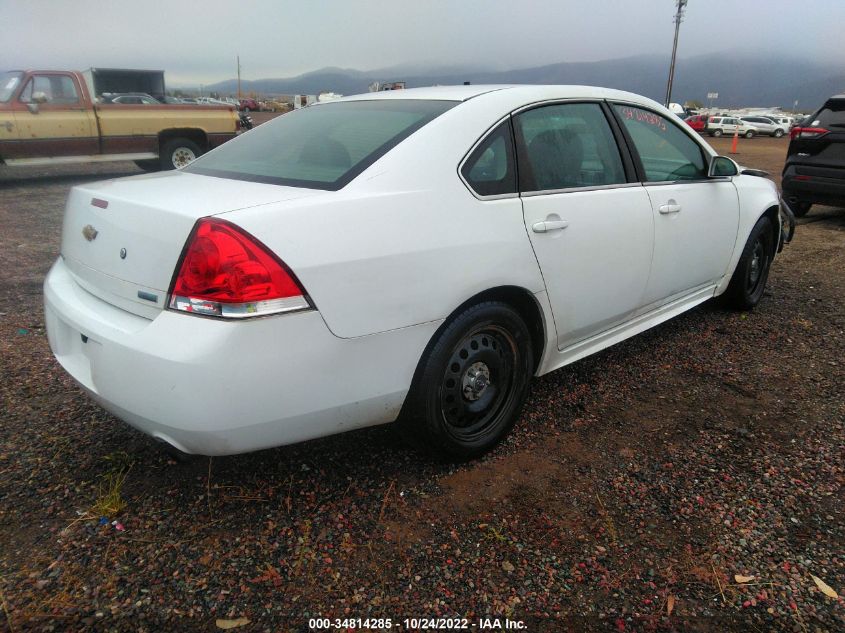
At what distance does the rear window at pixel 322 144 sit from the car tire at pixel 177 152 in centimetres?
929

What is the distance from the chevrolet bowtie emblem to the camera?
2232 mm

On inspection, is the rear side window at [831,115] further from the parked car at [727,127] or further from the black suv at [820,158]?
the parked car at [727,127]

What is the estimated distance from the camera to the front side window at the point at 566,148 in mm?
2664

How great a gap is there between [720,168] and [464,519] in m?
2.81

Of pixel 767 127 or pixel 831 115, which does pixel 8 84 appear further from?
pixel 767 127

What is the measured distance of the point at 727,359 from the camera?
12.3 ft

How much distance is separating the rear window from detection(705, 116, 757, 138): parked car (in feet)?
155

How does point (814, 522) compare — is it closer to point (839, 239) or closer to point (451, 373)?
point (451, 373)

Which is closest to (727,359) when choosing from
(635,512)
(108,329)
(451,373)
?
(635,512)

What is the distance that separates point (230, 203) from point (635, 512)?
1863 millimetres

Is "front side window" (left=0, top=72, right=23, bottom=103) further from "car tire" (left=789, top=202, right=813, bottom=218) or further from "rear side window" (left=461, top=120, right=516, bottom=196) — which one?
"car tire" (left=789, top=202, right=813, bottom=218)

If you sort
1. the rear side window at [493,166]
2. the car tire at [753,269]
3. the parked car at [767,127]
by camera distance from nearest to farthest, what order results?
the rear side window at [493,166] → the car tire at [753,269] → the parked car at [767,127]

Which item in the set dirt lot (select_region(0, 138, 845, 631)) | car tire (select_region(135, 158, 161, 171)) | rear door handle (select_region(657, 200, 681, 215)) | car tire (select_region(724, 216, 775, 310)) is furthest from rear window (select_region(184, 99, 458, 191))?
car tire (select_region(135, 158, 161, 171))

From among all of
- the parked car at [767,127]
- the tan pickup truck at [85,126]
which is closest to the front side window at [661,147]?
the tan pickup truck at [85,126]
